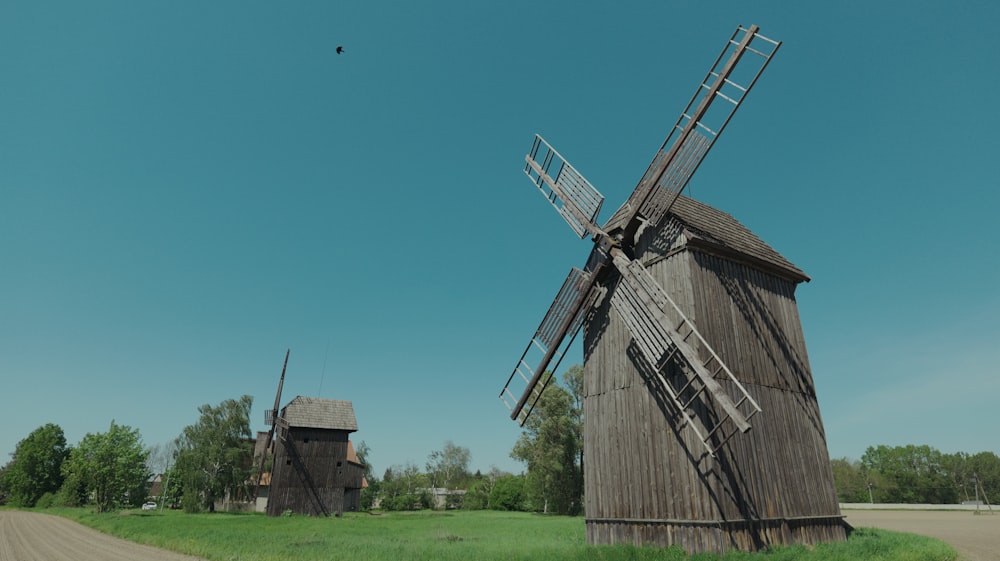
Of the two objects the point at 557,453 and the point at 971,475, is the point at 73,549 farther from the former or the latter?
the point at 971,475

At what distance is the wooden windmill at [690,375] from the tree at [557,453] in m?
28.1

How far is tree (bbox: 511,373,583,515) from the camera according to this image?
4259 centimetres

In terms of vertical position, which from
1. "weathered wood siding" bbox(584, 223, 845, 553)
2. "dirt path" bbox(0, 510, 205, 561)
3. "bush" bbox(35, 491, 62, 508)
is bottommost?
"bush" bbox(35, 491, 62, 508)

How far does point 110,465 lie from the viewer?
139ft

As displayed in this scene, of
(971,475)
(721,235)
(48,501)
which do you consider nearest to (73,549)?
(721,235)

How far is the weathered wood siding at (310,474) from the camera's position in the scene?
37.9 m

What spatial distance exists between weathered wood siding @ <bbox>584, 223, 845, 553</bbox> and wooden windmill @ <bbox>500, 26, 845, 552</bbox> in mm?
38

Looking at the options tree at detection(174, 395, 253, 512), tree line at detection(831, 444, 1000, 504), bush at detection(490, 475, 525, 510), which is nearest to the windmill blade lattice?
tree at detection(174, 395, 253, 512)

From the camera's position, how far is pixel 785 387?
14.1 metres

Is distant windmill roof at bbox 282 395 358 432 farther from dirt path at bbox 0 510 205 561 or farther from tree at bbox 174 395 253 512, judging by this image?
dirt path at bbox 0 510 205 561

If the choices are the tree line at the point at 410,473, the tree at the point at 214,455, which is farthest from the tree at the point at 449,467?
the tree at the point at 214,455

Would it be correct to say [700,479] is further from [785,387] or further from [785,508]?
[785,387]

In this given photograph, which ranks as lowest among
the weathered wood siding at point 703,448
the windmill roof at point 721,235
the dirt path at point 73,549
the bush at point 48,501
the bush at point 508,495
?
the bush at point 48,501

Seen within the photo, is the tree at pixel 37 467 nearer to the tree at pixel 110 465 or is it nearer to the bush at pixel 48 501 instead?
the bush at pixel 48 501
